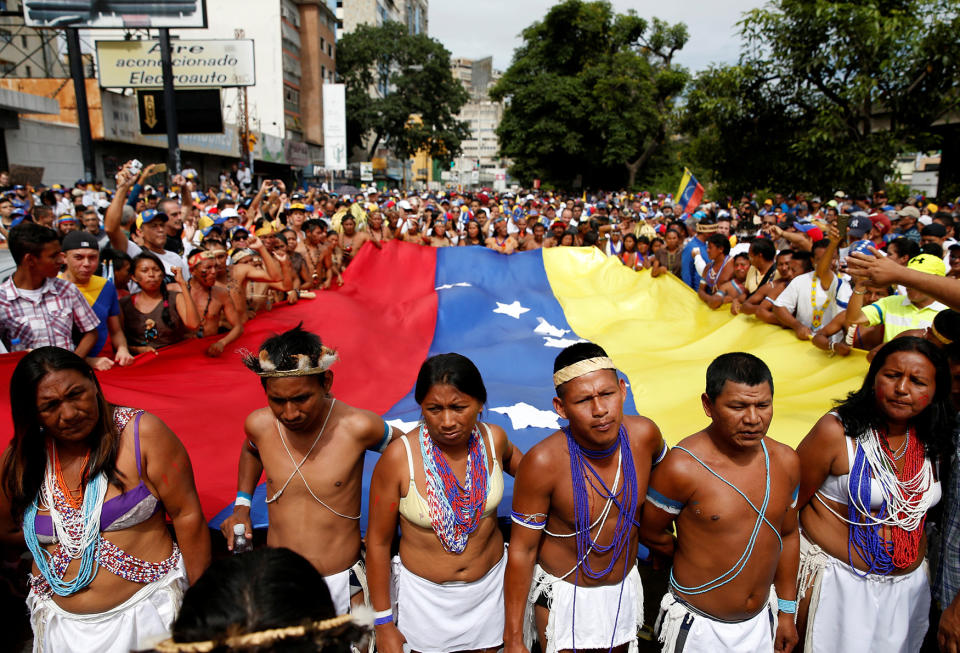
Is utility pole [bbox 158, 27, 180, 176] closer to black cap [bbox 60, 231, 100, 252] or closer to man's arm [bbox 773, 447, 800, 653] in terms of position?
black cap [bbox 60, 231, 100, 252]

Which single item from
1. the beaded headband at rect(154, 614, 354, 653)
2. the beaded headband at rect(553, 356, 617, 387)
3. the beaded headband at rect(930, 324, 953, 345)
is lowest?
the beaded headband at rect(154, 614, 354, 653)

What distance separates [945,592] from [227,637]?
2.90 m

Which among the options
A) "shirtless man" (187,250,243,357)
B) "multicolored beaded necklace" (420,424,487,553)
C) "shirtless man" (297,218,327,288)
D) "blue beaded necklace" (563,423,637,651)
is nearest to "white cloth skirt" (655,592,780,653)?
"blue beaded necklace" (563,423,637,651)

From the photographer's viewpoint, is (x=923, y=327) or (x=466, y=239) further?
(x=466, y=239)

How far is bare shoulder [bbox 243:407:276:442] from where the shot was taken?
2715 millimetres

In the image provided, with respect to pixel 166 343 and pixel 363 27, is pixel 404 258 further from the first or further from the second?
pixel 363 27

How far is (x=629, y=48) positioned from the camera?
34938 millimetres

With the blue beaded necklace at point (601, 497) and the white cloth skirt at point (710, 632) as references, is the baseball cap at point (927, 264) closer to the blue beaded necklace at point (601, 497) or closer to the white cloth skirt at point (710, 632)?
A: the white cloth skirt at point (710, 632)

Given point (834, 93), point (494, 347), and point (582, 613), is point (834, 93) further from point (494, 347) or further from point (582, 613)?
point (582, 613)

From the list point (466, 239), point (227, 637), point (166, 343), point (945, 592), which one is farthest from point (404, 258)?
point (227, 637)

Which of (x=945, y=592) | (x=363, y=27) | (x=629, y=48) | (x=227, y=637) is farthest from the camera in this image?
(x=363, y=27)

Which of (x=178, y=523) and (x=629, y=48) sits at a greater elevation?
(x=629, y=48)

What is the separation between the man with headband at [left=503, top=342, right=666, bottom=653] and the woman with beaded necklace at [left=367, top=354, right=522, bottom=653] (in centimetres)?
17

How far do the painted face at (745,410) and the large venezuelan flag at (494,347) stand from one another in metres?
1.36
